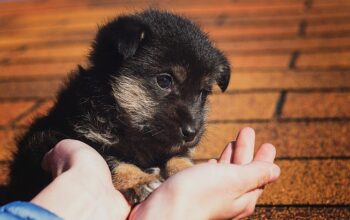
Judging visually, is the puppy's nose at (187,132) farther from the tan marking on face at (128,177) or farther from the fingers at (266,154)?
the fingers at (266,154)

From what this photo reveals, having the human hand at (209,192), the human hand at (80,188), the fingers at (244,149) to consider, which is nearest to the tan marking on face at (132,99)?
the human hand at (80,188)

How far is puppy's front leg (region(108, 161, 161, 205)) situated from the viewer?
220 cm

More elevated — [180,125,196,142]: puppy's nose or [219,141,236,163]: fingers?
[180,125,196,142]: puppy's nose

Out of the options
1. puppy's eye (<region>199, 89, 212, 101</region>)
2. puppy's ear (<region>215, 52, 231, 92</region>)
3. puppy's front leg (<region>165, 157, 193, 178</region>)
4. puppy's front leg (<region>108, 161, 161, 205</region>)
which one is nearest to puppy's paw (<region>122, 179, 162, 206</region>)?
puppy's front leg (<region>108, 161, 161, 205</region>)

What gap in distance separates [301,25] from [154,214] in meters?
4.17

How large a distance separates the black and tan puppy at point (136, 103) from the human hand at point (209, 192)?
44cm

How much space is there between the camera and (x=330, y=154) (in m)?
3.10

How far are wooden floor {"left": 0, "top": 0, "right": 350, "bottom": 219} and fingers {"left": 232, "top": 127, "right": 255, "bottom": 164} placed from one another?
442mm

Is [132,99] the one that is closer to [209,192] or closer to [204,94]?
[204,94]

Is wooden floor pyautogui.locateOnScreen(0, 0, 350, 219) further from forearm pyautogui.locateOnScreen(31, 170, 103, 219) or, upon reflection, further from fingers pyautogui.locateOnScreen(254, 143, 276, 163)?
forearm pyautogui.locateOnScreen(31, 170, 103, 219)

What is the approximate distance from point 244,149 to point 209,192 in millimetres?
370

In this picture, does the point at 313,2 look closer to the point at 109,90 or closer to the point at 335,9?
the point at 335,9

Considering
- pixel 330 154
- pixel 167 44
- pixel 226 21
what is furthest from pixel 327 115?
pixel 226 21

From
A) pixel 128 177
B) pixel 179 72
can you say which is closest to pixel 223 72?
pixel 179 72
